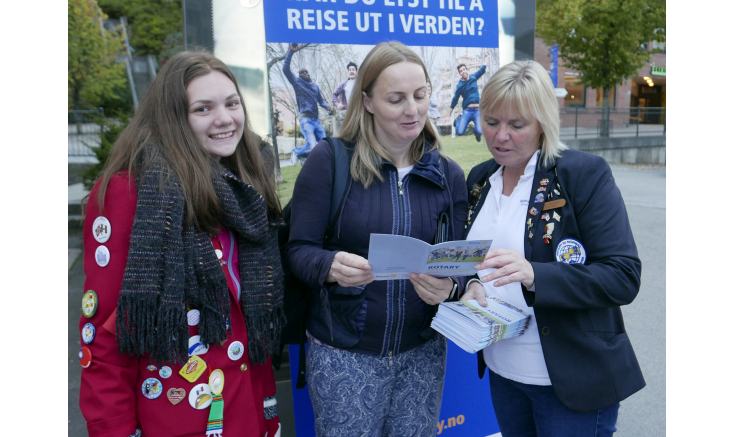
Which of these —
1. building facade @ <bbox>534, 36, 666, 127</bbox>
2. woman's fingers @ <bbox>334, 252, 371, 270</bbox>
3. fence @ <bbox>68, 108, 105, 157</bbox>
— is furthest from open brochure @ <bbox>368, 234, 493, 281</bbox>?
building facade @ <bbox>534, 36, 666, 127</bbox>

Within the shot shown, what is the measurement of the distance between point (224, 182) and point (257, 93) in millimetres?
1050

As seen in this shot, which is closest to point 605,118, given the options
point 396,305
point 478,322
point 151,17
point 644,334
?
point 644,334

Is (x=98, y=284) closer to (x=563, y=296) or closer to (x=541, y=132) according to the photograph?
(x=563, y=296)

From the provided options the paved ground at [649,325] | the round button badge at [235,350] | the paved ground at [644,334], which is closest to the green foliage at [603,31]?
the paved ground at [649,325]

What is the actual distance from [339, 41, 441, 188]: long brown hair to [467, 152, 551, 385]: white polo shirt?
0.38 metres

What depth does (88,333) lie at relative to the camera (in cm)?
160

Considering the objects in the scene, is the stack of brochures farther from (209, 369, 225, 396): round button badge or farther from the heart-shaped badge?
the heart-shaped badge

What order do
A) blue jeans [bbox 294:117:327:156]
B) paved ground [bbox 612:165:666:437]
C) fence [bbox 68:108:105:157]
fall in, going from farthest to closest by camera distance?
1. fence [bbox 68:108:105:157]
2. paved ground [bbox 612:165:666:437]
3. blue jeans [bbox 294:117:327:156]

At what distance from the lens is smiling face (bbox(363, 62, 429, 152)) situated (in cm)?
194

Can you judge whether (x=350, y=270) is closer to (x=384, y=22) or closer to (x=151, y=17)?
(x=384, y=22)

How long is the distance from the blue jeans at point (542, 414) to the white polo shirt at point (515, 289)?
59 millimetres

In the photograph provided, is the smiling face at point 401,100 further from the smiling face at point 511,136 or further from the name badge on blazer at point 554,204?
the name badge on blazer at point 554,204

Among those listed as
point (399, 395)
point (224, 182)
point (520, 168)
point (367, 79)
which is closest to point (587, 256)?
point (520, 168)

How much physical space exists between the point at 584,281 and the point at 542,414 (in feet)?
1.85
